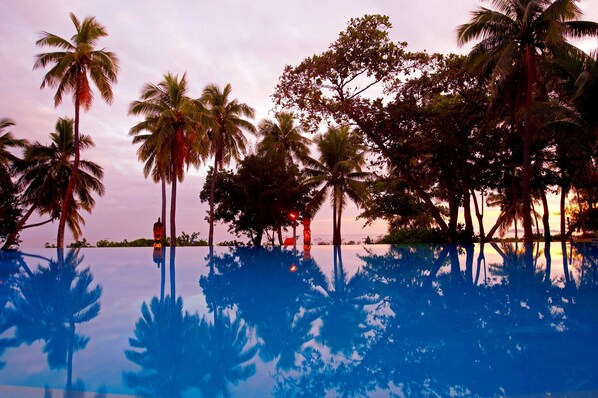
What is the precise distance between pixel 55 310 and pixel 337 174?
62.5 ft

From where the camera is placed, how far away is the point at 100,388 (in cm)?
290

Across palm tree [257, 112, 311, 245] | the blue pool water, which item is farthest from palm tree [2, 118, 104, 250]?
the blue pool water

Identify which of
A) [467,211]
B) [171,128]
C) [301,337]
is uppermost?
[171,128]

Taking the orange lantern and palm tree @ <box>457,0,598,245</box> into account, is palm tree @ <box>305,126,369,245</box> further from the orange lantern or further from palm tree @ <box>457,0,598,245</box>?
the orange lantern

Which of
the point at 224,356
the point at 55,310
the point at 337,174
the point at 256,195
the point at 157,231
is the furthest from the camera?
the point at 337,174

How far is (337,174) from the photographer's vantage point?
77.4 feet

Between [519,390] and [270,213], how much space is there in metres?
18.8

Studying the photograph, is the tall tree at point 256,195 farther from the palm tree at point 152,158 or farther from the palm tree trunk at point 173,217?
the palm tree at point 152,158

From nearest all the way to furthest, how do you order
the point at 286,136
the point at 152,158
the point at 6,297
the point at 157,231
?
1. the point at 6,297
2. the point at 157,231
3. the point at 152,158
4. the point at 286,136

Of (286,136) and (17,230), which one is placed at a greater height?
(286,136)

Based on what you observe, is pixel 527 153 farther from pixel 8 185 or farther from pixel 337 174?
pixel 8 185

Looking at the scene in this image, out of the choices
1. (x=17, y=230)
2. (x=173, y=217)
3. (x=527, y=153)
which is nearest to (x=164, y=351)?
(x=527, y=153)

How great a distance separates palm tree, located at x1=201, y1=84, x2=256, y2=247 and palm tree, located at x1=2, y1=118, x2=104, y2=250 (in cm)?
611

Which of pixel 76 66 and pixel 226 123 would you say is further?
pixel 226 123
